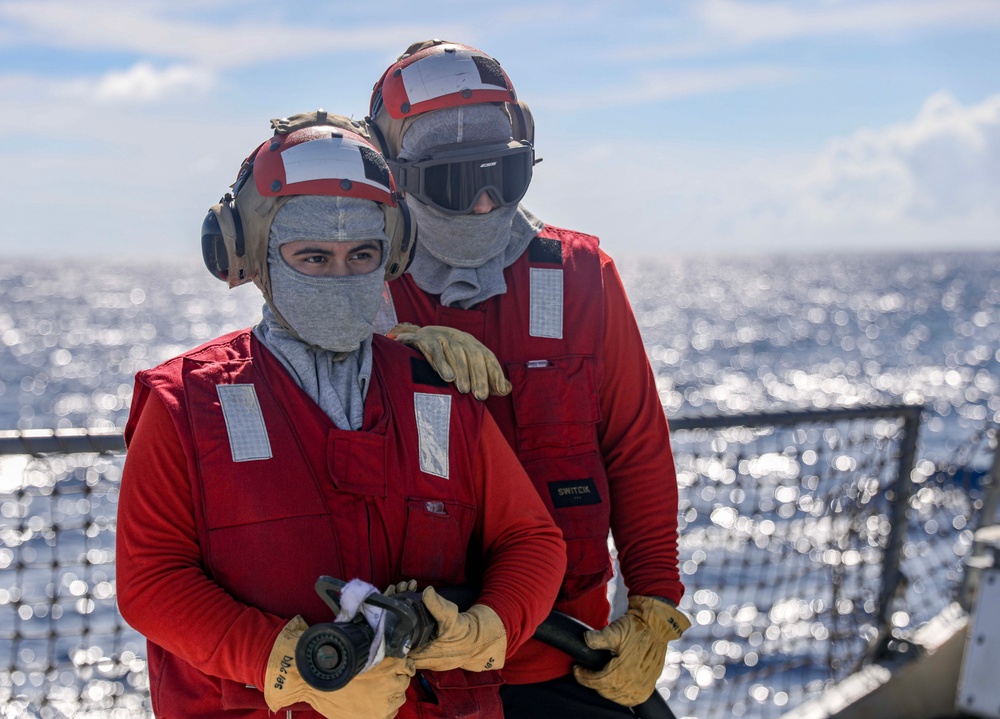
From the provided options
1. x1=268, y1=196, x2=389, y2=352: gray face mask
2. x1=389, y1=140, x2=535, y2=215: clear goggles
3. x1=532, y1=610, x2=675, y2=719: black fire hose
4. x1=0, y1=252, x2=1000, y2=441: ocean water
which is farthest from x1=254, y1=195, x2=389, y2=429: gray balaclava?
x1=0, y1=252, x2=1000, y2=441: ocean water

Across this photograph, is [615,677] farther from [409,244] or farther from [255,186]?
[255,186]

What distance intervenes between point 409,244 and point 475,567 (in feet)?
2.62

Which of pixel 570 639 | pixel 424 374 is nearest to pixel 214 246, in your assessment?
pixel 424 374

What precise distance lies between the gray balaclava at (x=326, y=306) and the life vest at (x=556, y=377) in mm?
500

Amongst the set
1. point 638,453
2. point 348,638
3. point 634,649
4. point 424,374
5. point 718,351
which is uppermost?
point 424,374

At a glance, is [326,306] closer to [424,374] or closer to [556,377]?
[424,374]

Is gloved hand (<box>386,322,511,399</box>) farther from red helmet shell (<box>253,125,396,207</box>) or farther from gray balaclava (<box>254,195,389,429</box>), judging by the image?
red helmet shell (<box>253,125,396,207</box>)

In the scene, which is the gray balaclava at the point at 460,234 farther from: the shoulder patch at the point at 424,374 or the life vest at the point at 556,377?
the shoulder patch at the point at 424,374

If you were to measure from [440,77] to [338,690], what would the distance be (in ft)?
5.05


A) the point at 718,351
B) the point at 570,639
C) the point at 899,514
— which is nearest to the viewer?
the point at 570,639

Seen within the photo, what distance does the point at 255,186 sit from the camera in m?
2.18

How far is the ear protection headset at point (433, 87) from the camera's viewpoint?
2.58 meters

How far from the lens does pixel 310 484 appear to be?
2098 millimetres

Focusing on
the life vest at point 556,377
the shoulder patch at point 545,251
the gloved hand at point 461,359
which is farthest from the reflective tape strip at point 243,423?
the shoulder patch at point 545,251
